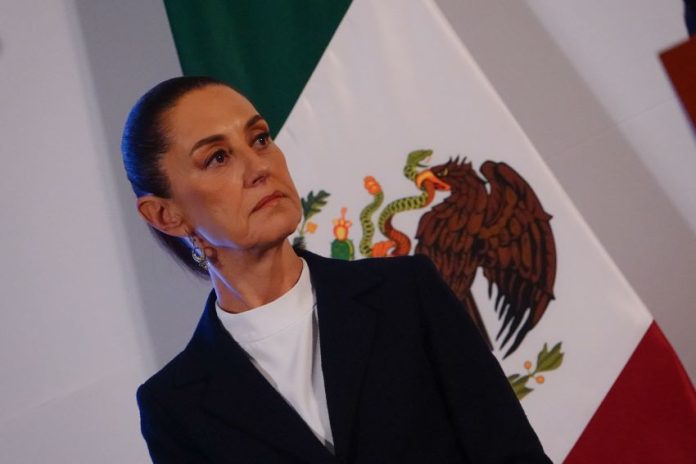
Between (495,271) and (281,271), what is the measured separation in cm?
69

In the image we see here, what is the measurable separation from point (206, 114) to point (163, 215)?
18 cm

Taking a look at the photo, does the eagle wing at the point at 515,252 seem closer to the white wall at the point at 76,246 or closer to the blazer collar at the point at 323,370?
the blazer collar at the point at 323,370

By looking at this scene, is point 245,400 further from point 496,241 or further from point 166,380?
point 496,241

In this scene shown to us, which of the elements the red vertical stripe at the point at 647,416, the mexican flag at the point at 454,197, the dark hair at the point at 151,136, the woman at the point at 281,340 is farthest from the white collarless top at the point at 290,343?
the red vertical stripe at the point at 647,416

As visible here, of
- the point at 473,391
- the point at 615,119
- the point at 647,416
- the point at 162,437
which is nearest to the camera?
the point at 473,391

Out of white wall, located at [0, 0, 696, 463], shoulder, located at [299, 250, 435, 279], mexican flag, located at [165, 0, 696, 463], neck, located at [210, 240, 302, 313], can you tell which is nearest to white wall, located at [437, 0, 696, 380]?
white wall, located at [0, 0, 696, 463]

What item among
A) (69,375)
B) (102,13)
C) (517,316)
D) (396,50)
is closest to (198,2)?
(102,13)

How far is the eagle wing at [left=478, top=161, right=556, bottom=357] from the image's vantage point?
157 centimetres

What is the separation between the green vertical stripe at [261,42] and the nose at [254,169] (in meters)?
0.77

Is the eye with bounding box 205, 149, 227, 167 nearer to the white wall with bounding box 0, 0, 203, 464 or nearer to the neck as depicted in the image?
the neck

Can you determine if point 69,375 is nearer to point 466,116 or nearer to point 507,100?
point 466,116

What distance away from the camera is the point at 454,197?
1.65 metres

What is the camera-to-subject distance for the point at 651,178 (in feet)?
5.63

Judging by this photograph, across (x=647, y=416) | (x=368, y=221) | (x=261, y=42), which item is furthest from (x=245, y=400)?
(x=261, y=42)
